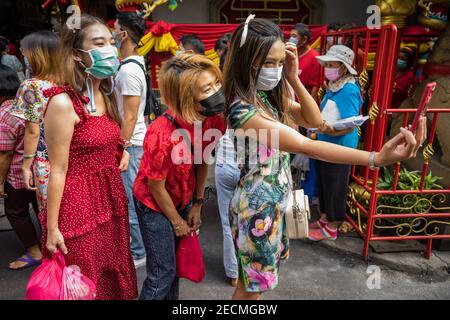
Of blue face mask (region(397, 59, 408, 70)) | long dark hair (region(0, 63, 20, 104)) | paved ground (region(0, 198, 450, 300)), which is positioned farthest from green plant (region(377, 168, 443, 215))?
long dark hair (region(0, 63, 20, 104))

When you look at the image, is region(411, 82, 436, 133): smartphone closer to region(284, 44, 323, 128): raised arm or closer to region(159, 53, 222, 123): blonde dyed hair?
region(284, 44, 323, 128): raised arm

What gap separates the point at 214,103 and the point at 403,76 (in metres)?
4.32

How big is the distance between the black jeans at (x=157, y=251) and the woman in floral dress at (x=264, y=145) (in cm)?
33

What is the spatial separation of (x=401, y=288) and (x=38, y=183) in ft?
8.80

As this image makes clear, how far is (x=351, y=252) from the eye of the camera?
123 inches

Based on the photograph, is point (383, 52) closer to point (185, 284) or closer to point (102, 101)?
point (102, 101)

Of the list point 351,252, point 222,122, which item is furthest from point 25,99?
point 351,252

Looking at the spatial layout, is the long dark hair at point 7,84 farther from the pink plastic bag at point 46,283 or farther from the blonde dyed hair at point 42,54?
the pink plastic bag at point 46,283

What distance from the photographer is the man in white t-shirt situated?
2.41 meters

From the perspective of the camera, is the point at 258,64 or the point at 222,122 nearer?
the point at 258,64

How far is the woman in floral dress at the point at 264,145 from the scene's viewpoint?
4.64ft

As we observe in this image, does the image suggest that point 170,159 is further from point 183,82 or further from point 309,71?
point 309,71

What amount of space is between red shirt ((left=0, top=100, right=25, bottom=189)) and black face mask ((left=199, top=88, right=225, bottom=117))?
5.36 ft

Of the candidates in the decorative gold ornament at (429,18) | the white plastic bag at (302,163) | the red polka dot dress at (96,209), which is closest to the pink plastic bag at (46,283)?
the red polka dot dress at (96,209)
